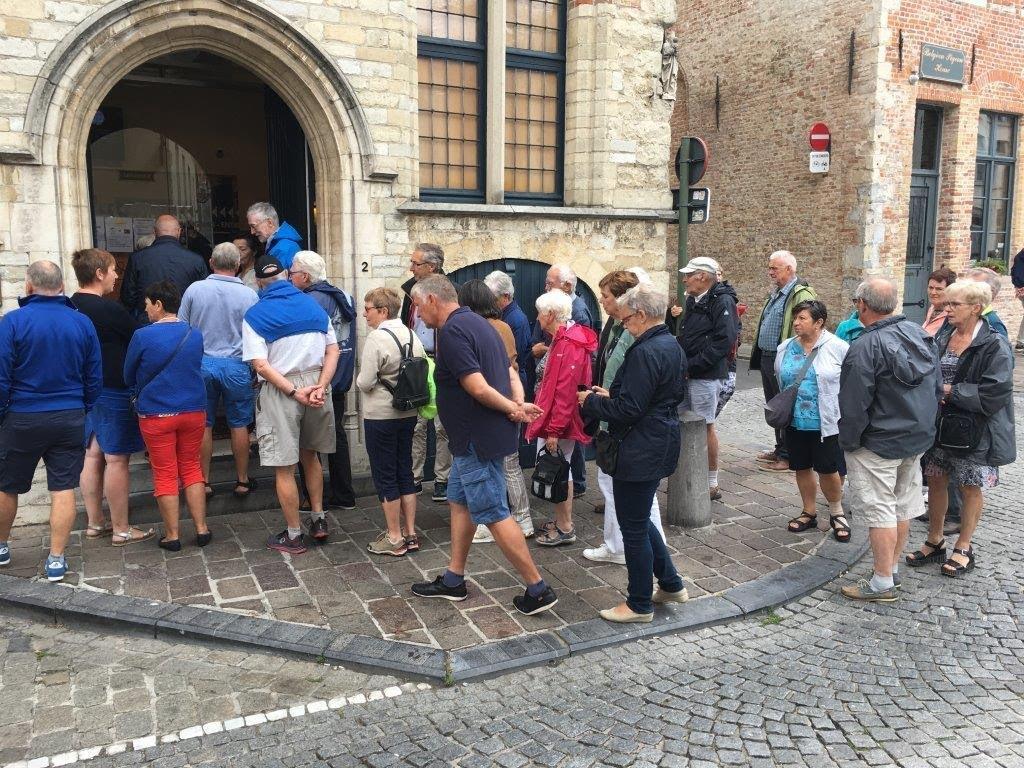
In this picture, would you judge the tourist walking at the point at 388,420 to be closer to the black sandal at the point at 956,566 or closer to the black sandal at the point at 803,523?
the black sandal at the point at 803,523

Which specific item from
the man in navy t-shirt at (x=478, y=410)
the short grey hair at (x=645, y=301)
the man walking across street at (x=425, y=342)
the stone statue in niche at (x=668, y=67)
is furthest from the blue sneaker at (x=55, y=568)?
the stone statue in niche at (x=668, y=67)

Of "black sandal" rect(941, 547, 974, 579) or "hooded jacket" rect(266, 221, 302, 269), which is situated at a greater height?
"hooded jacket" rect(266, 221, 302, 269)

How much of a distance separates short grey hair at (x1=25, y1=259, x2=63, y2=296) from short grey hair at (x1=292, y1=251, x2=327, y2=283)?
63.3 inches

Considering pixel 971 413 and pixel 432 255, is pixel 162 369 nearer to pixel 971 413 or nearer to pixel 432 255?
pixel 432 255

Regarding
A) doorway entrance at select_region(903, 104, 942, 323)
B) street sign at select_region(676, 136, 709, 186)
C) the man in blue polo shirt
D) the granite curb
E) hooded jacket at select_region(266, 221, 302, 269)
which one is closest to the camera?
the granite curb

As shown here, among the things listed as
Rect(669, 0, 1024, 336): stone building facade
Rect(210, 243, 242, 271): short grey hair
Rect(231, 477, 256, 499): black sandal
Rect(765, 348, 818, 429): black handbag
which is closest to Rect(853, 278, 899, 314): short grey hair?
Rect(765, 348, 818, 429): black handbag

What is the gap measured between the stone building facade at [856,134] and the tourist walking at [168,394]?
31.0 ft

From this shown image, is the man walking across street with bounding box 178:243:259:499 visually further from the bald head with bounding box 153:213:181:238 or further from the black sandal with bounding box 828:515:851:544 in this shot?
the black sandal with bounding box 828:515:851:544

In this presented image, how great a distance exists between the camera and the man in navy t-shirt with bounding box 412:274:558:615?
480cm

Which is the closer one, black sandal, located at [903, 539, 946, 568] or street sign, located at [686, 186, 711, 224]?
black sandal, located at [903, 539, 946, 568]

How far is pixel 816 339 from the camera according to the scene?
6.40m

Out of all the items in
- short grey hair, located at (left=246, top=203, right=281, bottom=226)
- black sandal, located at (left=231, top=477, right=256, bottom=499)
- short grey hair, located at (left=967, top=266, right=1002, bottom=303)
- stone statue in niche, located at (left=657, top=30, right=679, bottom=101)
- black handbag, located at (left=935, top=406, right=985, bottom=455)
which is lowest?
black sandal, located at (left=231, top=477, right=256, bottom=499)

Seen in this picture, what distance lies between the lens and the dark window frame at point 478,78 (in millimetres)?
8281

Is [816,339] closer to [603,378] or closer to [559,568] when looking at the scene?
[603,378]
